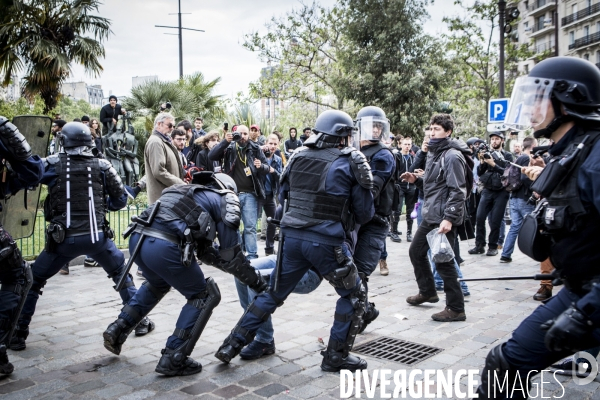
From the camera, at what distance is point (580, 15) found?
51.2 m

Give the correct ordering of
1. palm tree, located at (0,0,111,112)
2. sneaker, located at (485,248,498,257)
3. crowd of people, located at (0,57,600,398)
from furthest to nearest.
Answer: palm tree, located at (0,0,111,112)
sneaker, located at (485,248,498,257)
crowd of people, located at (0,57,600,398)

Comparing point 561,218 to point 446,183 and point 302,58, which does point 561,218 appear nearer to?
point 446,183

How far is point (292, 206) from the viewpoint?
171 inches

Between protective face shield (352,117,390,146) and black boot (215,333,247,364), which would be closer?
black boot (215,333,247,364)

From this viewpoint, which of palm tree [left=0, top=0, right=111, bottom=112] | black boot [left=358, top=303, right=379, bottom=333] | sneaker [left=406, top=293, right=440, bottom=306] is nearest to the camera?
black boot [left=358, top=303, right=379, bottom=333]

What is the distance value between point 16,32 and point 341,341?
14660 millimetres

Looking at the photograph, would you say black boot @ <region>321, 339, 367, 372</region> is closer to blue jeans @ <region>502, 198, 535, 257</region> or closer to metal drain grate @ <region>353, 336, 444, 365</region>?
metal drain grate @ <region>353, 336, 444, 365</region>

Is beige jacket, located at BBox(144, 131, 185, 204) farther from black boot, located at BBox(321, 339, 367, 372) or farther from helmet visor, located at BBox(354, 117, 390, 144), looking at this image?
black boot, located at BBox(321, 339, 367, 372)

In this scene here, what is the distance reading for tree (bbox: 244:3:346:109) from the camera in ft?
76.0

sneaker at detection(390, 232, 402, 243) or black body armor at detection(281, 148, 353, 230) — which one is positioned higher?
black body armor at detection(281, 148, 353, 230)

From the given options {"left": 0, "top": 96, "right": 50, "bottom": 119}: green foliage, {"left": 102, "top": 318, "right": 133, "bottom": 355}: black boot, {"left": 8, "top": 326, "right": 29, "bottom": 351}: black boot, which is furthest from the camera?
{"left": 0, "top": 96, "right": 50, "bottom": 119}: green foliage

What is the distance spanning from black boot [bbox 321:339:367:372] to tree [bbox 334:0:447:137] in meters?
17.3

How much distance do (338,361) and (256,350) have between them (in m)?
0.73

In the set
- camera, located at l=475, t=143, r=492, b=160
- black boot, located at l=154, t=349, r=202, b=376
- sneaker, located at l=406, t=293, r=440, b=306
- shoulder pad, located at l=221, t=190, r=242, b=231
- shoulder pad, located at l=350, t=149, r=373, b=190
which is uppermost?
camera, located at l=475, t=143, r=492, b=160
